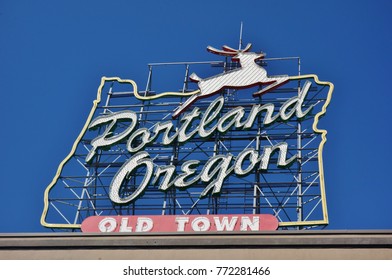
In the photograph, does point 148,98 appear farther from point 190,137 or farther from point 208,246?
point 208,246

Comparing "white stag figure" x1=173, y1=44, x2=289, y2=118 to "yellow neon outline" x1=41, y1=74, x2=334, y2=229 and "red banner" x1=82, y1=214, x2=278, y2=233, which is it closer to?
"yellow neon outline" x1=41, y1=74, x2=334, y2=229

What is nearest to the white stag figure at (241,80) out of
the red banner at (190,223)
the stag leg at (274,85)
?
the stag leg at (274,85)

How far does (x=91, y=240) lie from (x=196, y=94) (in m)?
11.1

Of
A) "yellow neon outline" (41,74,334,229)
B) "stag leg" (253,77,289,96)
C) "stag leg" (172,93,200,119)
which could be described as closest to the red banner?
"yellow neon outline" (41,74,334,229)

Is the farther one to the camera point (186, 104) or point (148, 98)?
point (148, 98)

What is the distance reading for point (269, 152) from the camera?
26688mm

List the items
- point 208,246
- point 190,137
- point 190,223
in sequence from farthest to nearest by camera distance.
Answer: point 190,137 → point 190,223 → point 208,246

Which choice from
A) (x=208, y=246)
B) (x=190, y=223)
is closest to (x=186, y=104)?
(x=190, y=223)

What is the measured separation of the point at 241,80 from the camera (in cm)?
2878

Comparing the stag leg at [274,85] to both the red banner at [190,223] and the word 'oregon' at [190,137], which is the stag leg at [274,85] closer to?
the word 'oregon' at [190,137]

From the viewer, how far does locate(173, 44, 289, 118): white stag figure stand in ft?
93.9

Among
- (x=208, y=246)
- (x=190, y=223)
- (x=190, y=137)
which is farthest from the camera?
(x=190, y=137)

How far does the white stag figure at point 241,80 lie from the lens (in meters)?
28.6

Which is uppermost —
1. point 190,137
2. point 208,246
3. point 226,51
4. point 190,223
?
point 226,51
